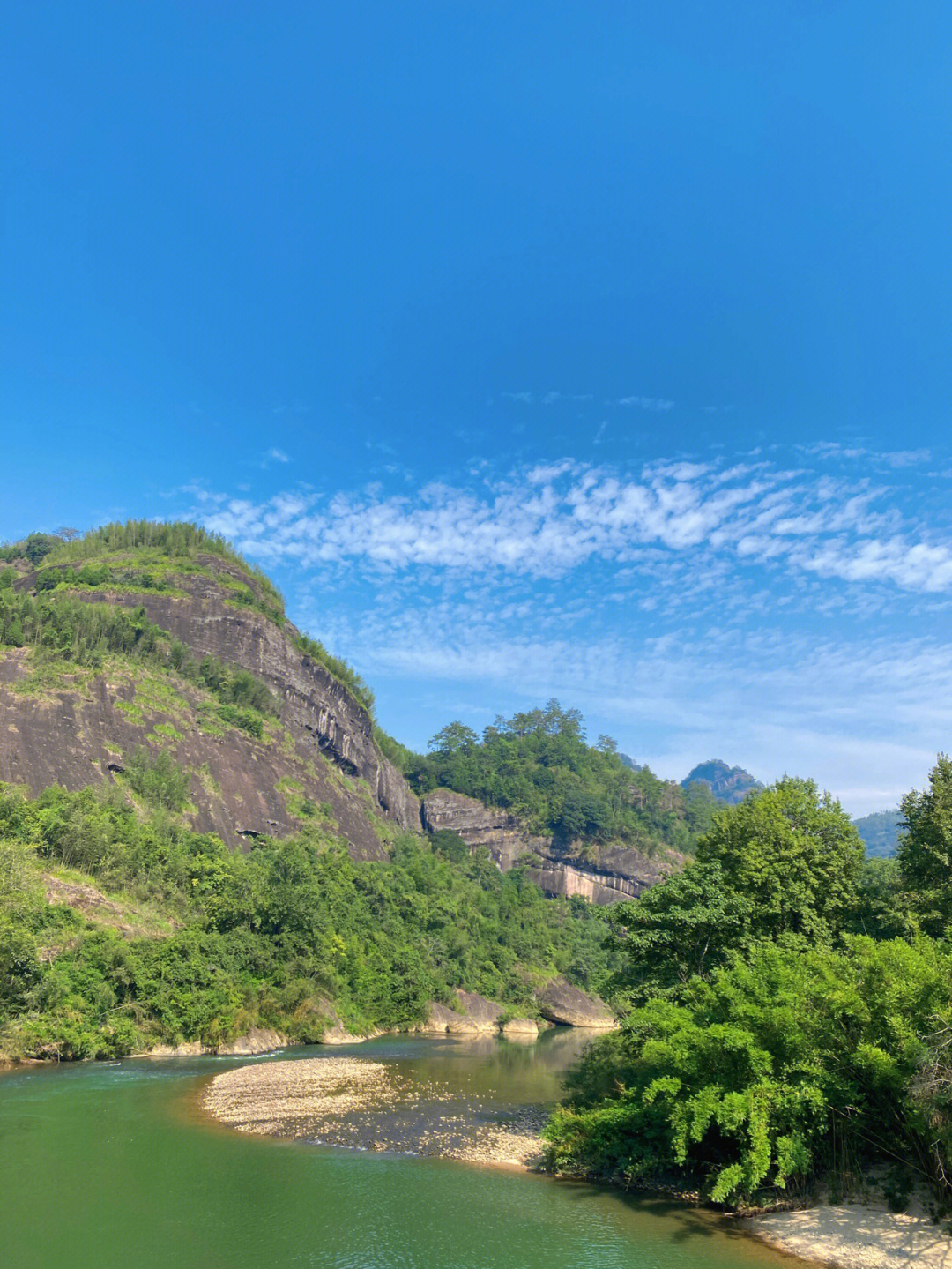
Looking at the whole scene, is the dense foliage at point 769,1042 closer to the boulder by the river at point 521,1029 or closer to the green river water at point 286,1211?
the green river water at point 286,1211

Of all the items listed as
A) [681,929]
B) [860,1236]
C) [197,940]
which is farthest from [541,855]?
[860,1236]

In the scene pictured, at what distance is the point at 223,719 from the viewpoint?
280 ft

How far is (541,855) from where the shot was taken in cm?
13588

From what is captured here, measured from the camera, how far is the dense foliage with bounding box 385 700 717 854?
453 feet

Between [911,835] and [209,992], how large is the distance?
37856 mm

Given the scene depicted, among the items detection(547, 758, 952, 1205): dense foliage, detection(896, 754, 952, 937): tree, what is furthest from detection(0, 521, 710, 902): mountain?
detection(896, 754, 952, 937): tree

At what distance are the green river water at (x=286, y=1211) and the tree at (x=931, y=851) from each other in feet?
48.5

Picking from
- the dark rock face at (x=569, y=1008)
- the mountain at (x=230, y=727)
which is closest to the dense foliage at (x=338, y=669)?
the mountain at (x=230, y=727)

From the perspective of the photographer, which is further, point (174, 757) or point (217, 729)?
point (217, 729)

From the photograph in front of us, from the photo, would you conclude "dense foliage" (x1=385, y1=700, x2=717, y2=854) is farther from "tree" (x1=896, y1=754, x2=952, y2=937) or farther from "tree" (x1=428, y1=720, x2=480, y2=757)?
"tree" (x1=896, y1=754, x2=952, y2=937)

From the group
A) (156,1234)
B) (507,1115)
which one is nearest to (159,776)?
(507,1115)

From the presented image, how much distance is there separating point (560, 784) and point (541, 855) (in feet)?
49.8

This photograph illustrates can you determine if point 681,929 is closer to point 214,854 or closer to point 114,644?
point 214,854

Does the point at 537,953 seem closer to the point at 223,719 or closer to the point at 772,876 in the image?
the point at 223,719
